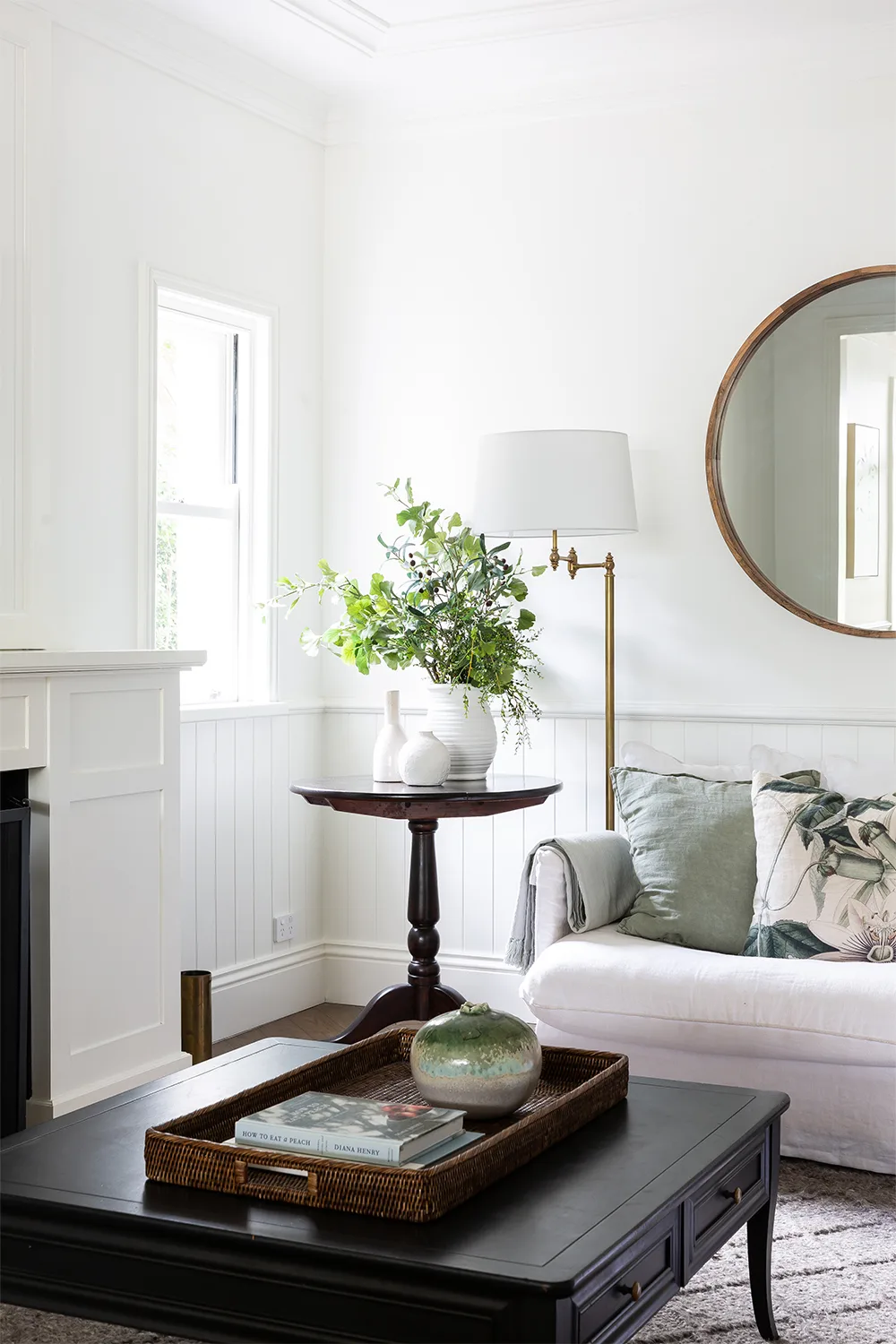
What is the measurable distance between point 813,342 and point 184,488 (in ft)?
6.03

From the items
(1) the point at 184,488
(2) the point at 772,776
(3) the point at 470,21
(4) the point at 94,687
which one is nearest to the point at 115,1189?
(4) the point at 94,687

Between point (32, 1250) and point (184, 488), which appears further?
point (184, 488)

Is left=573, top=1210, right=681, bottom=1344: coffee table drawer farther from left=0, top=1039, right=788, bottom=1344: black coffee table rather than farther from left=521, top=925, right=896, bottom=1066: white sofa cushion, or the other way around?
left=521, top=925, right=896, bottom=1066: white sofa cushion

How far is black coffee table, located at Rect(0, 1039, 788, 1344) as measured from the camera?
1.55 m

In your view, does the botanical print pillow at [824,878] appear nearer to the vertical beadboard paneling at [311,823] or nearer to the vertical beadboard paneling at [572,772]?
the vertical beadboard paneling at [572,772]

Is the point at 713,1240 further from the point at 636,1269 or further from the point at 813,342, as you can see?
the point at 813,342

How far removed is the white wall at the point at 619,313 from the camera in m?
3.97

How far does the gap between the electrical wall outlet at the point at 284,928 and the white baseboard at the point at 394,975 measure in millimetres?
198

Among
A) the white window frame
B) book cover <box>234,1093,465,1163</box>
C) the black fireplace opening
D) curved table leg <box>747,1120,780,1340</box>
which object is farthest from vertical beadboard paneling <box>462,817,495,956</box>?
book cover <box>234,1093,465,1163</box>

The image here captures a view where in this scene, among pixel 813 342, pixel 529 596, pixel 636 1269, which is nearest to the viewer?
pixel 636 1269

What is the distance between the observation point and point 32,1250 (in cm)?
176

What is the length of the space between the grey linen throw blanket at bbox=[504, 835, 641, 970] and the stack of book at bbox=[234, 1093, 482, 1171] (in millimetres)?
1514

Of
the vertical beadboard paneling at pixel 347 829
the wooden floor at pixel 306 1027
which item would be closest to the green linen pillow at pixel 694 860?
the vertical beadboard paneling at pixel 347 829

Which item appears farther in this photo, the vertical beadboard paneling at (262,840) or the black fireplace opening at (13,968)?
the vertical beadboard paneling at (262,840)
